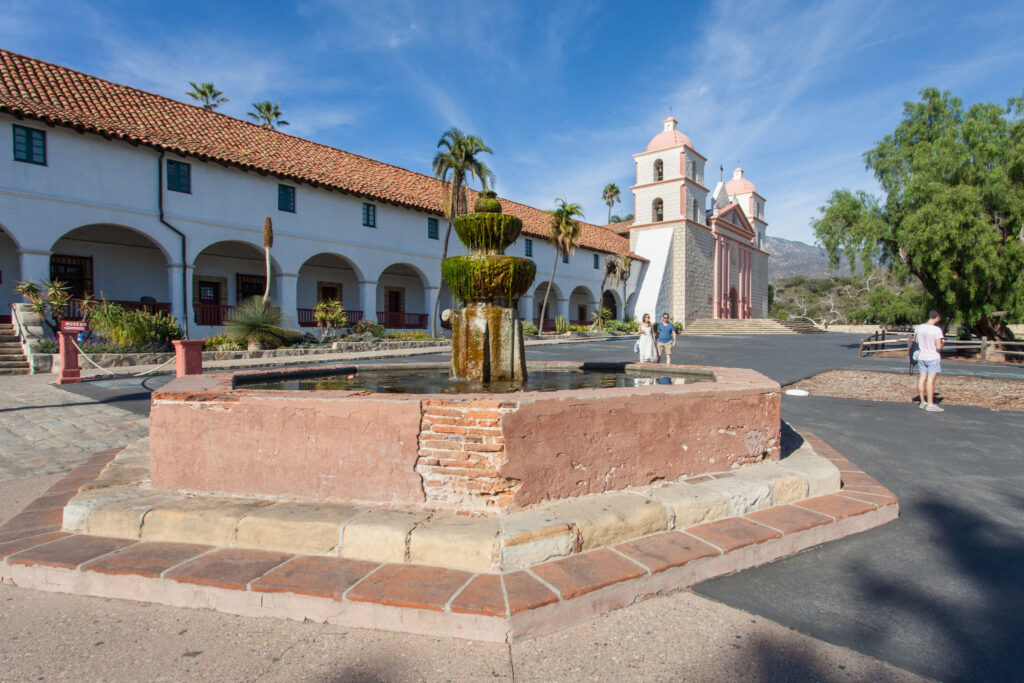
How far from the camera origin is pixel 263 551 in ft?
7.97

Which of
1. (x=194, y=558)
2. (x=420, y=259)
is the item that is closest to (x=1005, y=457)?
(x=194, y=558)

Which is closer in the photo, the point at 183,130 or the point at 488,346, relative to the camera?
the point at 488,346

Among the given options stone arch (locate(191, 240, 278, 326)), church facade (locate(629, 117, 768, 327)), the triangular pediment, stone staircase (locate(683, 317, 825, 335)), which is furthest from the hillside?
stone arch (locate(191, 240, 278, 326))

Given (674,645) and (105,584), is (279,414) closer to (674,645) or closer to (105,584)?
(105,584)

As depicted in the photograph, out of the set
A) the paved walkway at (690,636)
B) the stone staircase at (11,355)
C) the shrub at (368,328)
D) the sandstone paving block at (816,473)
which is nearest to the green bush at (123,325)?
the stone staircase at (11,355)

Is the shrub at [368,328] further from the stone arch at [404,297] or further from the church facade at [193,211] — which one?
the stone arch at [404,297]

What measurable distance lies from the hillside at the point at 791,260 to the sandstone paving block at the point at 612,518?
125311mm

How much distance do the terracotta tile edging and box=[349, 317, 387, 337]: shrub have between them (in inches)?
616

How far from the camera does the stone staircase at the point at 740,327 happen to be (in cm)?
3388

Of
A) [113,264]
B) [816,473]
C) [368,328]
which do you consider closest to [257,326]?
[368,328]

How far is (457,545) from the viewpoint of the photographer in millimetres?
2250

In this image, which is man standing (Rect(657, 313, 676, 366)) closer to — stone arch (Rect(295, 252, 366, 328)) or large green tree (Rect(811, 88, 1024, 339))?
large green tree (Rect(811, 88, 1024, 339))

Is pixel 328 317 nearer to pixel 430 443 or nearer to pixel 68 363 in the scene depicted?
pixel 68 363

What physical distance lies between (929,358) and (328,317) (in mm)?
15790
